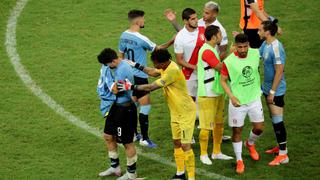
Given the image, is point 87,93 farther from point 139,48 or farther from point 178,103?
point 178,103

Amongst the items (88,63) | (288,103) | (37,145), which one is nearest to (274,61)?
(288,103)

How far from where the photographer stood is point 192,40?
43.1 feet

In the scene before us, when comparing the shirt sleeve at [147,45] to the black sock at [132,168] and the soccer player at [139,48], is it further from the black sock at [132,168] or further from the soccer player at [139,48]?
the black sock at [132,168]

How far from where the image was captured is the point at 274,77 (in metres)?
12.4

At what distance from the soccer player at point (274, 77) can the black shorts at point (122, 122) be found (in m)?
2.19

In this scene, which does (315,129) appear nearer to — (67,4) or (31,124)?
(31,124)

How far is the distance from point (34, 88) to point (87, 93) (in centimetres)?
110

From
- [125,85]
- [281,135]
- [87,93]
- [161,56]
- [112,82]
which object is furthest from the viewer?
[87,93]

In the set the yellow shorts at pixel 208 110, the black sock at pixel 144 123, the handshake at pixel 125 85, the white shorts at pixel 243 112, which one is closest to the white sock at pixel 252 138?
the white shorts at pixel 243 112

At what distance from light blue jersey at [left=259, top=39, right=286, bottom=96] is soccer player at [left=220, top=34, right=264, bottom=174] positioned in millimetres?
302

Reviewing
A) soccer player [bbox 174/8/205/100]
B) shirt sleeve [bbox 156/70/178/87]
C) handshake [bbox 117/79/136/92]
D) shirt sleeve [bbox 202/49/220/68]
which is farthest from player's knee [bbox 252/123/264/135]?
handshake [bbox 117/79/136/92]

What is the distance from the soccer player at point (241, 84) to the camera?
473 inches

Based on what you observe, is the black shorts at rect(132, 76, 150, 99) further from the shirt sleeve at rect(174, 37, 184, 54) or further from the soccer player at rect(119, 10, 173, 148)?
the shirt sleeve at rect(174, 37, 184, 54)

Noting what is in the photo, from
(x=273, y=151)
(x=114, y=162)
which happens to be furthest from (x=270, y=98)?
(x=114, y=162)
